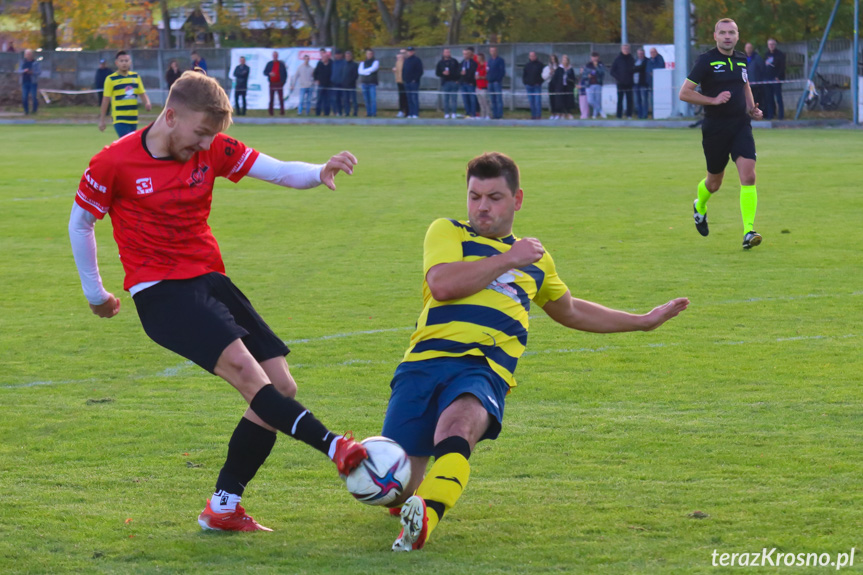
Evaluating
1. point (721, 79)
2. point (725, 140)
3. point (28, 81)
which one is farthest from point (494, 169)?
point (28, 81)

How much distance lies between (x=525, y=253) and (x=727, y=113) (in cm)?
814

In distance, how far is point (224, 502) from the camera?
14.3 ft

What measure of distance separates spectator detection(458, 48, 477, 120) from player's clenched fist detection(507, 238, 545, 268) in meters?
31.8

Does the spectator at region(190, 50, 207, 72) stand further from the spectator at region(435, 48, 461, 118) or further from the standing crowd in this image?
the spectator at region(435, 48, 461, 118)

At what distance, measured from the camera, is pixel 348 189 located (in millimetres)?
18031

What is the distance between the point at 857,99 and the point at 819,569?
29.9 m

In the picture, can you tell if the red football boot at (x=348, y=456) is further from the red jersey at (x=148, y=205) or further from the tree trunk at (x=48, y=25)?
the tree trunk at (x=48, y=25)

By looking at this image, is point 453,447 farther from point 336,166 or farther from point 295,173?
point 295,173

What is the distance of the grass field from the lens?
4.19 meters

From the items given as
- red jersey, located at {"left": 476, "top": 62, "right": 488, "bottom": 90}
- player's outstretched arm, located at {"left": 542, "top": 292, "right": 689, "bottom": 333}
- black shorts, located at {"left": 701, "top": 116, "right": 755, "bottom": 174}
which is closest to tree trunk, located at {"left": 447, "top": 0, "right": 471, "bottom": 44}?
red jersey, located at {"left": 476, "top": 62, "right": 488, "bottom": 90}

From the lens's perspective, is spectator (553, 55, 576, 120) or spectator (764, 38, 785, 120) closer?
spectator (764, 38, 785, 120)

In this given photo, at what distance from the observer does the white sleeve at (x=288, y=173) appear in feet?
15.8

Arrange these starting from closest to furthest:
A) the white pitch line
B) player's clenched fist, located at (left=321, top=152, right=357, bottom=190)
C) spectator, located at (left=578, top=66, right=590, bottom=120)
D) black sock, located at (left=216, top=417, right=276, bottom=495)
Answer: black sock, located at (left=216, top=417, right=276, bottom=495), player's clenched fist, located at (left=321, top=152, right=357, bottom=190), the white pitch line, spectator, located at (left=578, top=66, right=590, bottom=120)

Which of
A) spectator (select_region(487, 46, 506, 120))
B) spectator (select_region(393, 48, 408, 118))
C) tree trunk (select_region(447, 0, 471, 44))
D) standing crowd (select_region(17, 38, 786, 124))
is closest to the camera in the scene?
standing crowd (select_region(17, 38, 786, 124))
